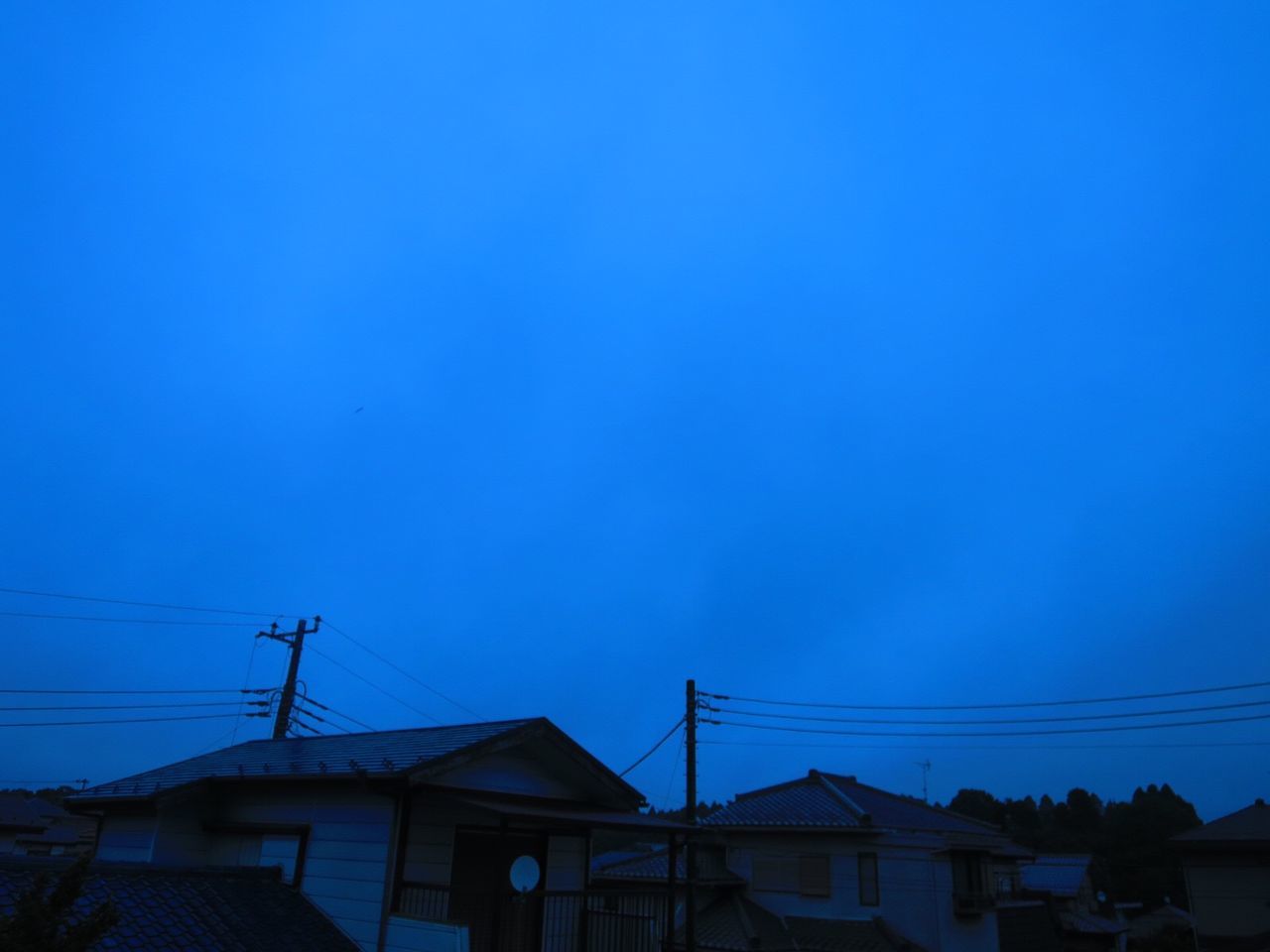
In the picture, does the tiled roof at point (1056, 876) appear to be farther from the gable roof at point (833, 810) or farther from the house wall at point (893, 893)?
the house wall at point (893, 893)

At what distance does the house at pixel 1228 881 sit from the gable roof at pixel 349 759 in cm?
2089

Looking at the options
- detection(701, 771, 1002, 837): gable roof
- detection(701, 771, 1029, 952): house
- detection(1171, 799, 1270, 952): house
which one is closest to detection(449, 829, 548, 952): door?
detection(701, 771, 1029, 952): house

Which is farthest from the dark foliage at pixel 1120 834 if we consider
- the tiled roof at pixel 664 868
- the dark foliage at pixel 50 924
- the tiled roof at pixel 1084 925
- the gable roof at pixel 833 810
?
the dark foliage at pixel 50 924

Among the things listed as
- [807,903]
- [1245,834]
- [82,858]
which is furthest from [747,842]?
[82,858]

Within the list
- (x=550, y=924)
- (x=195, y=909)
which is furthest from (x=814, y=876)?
(x=195, y=909)

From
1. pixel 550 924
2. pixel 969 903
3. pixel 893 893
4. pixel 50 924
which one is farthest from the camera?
pixel 969 903

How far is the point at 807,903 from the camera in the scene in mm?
27297

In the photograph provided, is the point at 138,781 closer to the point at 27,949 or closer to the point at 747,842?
the point at 27,949

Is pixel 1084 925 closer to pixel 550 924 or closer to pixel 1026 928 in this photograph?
pixel 1026 928

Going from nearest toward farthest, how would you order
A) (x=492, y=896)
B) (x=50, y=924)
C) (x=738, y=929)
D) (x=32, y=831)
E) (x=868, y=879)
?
(x=50, y=924), (x=492, y=896), (x=738, y=929), (x=868, y=879), (x=32, y=831)

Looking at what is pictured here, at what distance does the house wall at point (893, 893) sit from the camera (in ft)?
85.9

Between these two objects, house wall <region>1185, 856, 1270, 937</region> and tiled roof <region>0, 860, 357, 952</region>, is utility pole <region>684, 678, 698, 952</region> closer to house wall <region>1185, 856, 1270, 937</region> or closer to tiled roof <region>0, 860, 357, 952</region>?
tiled roof <region>0, 860, 357, 952</region>

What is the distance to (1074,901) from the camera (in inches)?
1745

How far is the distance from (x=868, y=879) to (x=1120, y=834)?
55851mm
